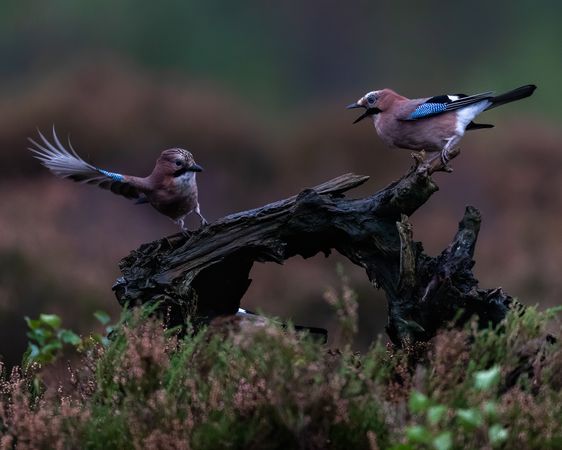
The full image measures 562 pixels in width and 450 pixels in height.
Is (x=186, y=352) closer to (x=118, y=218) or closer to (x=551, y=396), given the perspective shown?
(x=551, y=396)

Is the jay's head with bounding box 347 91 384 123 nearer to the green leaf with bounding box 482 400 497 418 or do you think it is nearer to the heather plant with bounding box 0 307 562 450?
the heather plant with bounding box 0 307 562 450

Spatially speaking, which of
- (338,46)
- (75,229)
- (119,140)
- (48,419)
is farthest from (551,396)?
(338,46)

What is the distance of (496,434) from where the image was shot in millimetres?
4594

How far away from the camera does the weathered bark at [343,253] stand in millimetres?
6824

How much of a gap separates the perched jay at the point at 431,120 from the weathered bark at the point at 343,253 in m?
0.86

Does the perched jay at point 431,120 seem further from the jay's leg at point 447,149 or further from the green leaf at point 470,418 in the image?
the green leaf at point 470,418

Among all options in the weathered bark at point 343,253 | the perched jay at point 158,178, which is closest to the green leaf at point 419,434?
the weathered bark at point 343,253

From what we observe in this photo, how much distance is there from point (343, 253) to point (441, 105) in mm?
1456

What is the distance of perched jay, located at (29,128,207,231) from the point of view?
7.69 m

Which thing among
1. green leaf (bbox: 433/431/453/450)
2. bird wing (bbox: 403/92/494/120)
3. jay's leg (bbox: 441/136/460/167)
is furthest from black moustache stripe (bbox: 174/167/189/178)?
green leaf (bbox: 433/431/453/450)

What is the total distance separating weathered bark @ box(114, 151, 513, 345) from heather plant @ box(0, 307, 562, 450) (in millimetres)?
808

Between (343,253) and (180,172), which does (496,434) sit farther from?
(180,172)

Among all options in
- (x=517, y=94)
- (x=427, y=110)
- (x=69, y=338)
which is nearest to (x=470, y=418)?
(x=517, y=94)

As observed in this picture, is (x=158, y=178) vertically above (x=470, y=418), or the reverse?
(x=158, y=178)
